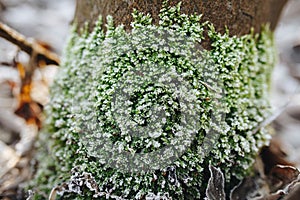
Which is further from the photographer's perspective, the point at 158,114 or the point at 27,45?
the point at 27,45

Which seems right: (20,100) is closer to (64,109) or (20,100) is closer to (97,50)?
(64,109)

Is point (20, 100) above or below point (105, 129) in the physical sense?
above

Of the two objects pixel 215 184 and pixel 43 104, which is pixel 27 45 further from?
pixel 215 184

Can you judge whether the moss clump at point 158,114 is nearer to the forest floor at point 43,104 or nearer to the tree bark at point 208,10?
the tree bark at point 208,10

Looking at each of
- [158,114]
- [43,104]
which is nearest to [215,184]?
[158,114]

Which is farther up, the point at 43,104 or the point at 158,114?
the point at 43,104

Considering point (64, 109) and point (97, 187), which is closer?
point (97, 187)

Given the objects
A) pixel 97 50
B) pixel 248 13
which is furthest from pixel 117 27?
pixel 248 13

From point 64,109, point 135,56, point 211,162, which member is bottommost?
point 211,162
